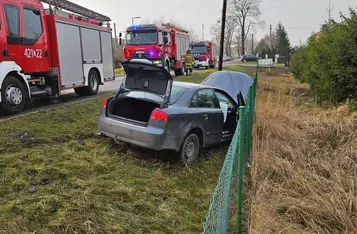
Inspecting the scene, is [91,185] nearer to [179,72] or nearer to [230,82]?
[230,82]

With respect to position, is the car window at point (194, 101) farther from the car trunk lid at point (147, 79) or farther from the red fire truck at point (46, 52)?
the red fire truck at point (46, 52)

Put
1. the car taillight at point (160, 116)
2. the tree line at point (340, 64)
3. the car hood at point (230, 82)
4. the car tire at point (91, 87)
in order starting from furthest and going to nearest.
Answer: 1. the car tire at point (91, 87)
2. the tree line at point (340, 64)
3. the car hood at point (230, 82)
4. the car taillight at point (160, 116)

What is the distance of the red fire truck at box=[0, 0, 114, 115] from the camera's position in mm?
8492

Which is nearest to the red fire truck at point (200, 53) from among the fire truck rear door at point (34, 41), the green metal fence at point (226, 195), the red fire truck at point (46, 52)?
the red fire truck at point (46, 52)

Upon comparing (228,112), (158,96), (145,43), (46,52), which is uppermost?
(145,43)

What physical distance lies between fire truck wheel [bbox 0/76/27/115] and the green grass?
1266 mm

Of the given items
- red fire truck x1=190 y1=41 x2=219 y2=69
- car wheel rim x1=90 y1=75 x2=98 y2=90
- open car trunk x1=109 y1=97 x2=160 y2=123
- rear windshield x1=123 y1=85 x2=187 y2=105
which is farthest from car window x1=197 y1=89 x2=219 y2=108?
red fire truck x1=190 y1=41 x2=219 y2=69

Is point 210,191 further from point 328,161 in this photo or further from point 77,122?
point 77,122

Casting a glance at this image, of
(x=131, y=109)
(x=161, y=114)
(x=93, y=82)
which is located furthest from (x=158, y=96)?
(x=93, y=82)

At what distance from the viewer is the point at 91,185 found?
4.57 meters

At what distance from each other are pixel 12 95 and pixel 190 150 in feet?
16.7

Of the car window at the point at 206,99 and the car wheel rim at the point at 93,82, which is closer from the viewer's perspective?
the car window at the point at 206,99

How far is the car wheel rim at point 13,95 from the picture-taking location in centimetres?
841

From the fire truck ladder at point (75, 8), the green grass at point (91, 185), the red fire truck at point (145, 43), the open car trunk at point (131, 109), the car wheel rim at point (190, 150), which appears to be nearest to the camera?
the green grass at point (91, 185)
